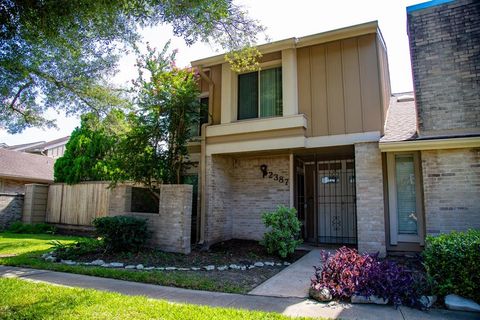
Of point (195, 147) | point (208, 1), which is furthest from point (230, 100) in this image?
point (208, 1)

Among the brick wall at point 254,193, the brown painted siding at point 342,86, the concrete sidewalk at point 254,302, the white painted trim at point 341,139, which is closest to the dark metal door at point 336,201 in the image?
the brick wall at point 254,193

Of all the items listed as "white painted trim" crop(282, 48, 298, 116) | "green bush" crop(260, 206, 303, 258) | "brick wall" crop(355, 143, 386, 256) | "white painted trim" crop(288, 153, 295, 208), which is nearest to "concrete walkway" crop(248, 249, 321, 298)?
"green bush" crop(260, 206, 303, 258)

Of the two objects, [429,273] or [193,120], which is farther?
[193,120]

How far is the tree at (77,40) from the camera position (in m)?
5.29

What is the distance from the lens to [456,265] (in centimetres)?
464

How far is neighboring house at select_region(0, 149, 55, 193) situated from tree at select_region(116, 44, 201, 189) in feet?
37.7

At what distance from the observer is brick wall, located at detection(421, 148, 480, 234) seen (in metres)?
6.85

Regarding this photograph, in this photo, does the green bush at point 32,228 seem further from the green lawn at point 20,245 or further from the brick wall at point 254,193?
the brick wall at point 254,193

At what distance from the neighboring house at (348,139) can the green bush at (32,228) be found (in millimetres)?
6821

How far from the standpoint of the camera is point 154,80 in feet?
31.3

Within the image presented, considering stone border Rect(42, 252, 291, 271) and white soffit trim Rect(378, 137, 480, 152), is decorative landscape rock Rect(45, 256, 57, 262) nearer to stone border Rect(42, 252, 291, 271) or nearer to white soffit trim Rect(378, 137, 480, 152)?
stone border Rect(42, 252, 291, 271)

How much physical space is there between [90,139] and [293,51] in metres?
9.42

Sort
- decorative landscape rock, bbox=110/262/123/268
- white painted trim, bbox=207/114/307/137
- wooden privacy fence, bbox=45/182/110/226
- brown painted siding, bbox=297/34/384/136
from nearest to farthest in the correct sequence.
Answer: decorative landscape rock, bbox=110/262/123/268 → brown painted siding, bbox=297/34/384/136 → white painted trim, bbox=207/114/307/137 → wooden privacy fence, bbox=45/182/110/226

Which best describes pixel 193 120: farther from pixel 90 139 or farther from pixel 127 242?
pixel 90 139
